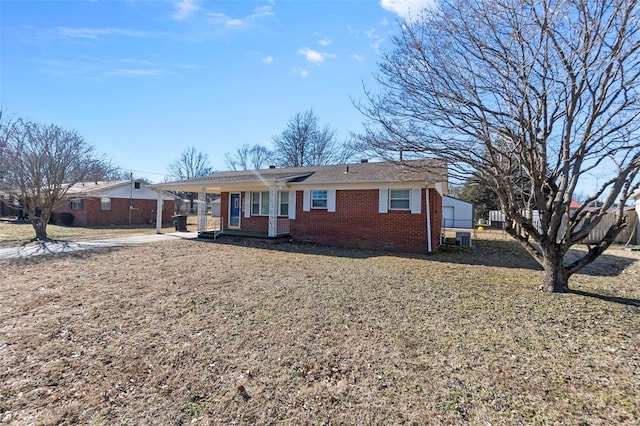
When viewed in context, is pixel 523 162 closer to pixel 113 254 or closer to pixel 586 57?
→ pixel 586 57

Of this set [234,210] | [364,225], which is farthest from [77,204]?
[364,225]

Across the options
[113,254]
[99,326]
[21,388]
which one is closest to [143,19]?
[113,254]

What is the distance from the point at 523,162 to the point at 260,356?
560 cm

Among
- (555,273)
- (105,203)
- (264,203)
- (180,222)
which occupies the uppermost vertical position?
(105,203)

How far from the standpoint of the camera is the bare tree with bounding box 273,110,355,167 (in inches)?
1332

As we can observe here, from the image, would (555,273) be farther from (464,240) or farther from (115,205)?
(115,205)

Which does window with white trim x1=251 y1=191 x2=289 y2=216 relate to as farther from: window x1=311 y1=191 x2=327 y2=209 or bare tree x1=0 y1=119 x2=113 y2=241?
bare tree x1=0 y1=119 x2=113 y2=241

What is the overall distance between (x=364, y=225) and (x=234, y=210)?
313 inches

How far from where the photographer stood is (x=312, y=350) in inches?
136

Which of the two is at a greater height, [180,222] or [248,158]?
[248,158]

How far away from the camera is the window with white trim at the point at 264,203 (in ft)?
46.3

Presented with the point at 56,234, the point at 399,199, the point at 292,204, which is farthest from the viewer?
the point at 56,234

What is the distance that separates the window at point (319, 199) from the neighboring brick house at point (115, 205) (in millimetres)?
16059

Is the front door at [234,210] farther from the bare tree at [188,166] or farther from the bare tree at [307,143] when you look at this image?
the bare tree at [188,166]
